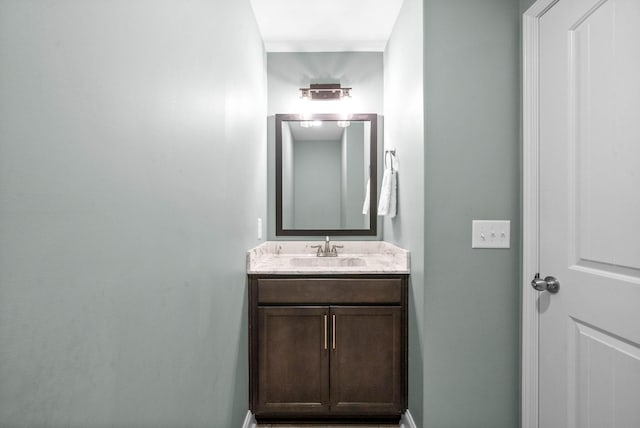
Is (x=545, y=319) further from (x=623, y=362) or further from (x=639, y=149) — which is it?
(x=639, y=149)

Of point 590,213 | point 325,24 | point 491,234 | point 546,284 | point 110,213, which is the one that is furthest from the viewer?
point 325,24

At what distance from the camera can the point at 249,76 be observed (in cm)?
190

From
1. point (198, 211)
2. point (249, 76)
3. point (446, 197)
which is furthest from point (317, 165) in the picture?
point (198, 211)

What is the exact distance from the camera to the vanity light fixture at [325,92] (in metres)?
2.46

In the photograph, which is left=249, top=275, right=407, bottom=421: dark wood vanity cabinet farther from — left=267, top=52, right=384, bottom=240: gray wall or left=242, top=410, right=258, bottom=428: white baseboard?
left=267, top=52, right=384, bottom=240: gray wall

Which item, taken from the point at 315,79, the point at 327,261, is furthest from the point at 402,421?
the point at 315,79

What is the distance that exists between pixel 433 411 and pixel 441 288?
0.58 m

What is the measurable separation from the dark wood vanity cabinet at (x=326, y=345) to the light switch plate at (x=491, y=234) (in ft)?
1.49

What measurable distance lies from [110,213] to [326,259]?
175 centimetres

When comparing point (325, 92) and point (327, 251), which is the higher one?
point (325, 92)

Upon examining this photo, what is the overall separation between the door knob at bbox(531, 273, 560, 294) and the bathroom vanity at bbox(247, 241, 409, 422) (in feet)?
1.95

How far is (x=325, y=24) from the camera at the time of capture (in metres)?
2.19

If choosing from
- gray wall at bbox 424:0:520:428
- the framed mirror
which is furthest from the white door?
the framed mirror

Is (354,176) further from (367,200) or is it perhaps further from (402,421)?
(402,421)
